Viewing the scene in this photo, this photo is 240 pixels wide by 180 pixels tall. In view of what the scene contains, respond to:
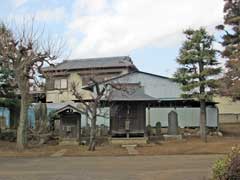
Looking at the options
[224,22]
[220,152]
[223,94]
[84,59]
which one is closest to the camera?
[220,152]

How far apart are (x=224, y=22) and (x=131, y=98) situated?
944 centimetres

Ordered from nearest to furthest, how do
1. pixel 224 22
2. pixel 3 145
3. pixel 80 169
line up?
pixel 80 169 < pixel 3 145 < pixel 224 22

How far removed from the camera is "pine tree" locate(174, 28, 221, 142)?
3266 centimetres

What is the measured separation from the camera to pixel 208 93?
3341 centimetres

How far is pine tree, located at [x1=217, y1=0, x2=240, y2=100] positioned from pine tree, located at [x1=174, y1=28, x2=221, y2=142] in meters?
1.36

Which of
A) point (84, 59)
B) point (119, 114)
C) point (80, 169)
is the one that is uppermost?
point (84, 59)

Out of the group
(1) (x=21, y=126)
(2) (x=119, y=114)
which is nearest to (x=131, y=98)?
(2) (x=119, y=114)

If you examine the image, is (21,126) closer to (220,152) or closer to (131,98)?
(131,98)

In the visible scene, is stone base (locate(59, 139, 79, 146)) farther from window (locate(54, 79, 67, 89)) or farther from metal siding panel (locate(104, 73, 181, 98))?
window (locate(54, 79, 67, 89))

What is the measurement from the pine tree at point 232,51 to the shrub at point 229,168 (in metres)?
19.4

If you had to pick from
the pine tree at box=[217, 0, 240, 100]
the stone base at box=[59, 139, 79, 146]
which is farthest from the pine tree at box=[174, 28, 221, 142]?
the stone base at box=[59, 139, 79, 146]

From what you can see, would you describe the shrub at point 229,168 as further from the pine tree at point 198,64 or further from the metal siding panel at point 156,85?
the metal siding panel at point 156,85

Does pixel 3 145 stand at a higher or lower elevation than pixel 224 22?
lower

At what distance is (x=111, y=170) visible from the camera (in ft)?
53.0
